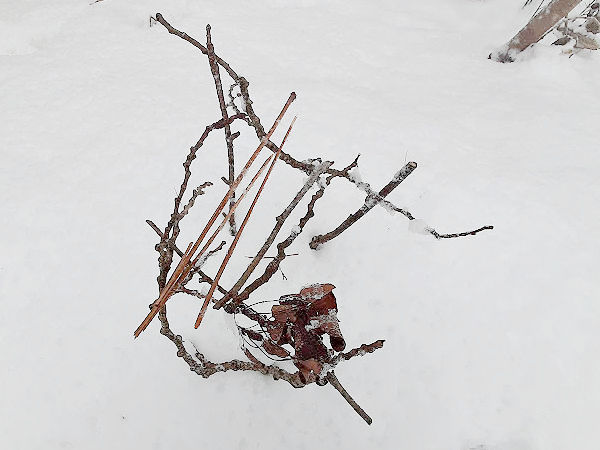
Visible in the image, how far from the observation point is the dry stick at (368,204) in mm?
881

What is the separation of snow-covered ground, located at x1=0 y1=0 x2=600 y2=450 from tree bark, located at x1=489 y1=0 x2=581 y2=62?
0.16 ft

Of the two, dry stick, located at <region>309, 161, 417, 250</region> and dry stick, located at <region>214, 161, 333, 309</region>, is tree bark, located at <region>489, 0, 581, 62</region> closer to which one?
dry stick, located at <region>309, 161, 417, 250</region>

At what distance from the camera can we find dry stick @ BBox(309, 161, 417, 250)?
88 cm

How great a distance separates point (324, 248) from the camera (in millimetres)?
1183

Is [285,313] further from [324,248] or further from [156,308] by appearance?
[324,248]

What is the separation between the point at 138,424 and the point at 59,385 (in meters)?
0.19

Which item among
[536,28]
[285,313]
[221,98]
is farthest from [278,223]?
[536,28]

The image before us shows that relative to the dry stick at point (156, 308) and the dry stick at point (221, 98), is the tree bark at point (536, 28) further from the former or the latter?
the dry stick at point (156, 308)

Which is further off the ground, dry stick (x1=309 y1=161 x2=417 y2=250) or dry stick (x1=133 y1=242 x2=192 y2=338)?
dry stick (x1=309 y1=161 x2=417 y2=250)

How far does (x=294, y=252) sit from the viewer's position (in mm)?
1169

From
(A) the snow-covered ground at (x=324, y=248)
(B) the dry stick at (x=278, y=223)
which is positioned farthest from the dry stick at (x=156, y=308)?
(A) the snow-covered ground at (x=324, y=248)

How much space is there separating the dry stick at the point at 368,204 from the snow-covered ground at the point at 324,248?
0.05 meters

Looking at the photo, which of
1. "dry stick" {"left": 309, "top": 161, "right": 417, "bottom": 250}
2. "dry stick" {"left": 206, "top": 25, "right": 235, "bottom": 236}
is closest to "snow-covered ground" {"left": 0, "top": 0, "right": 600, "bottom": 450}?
"dry stick" {"left": 309, "top": 161, "right": 417, "bottom": 250}

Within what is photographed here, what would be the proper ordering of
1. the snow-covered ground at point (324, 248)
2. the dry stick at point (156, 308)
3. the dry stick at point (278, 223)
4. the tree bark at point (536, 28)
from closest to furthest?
the dry stick at point (156, 308), the dry stick at point (278, 223), the snow-covered ground at point (324, 248), the tree bark at point (536, 28)
